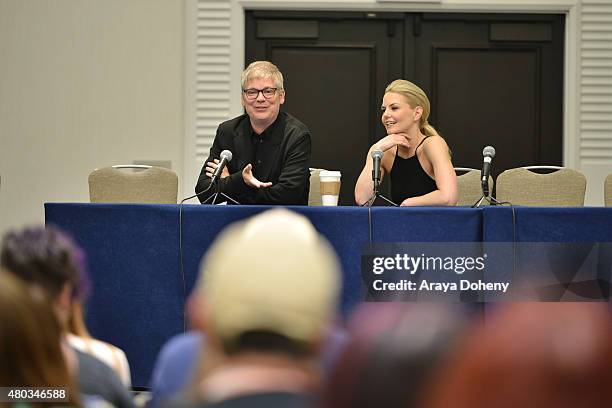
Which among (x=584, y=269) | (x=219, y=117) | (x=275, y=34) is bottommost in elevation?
(x=584, y=269)

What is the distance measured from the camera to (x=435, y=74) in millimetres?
8156

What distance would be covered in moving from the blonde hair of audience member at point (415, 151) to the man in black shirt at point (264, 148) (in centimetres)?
34

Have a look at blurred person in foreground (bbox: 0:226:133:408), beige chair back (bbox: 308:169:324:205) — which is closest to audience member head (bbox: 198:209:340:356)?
blurred person in foreground (bbox: 0:226:133:408)

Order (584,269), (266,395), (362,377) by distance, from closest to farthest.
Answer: (362,377)
(266,395)
(584,269)

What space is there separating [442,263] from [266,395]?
3.63m

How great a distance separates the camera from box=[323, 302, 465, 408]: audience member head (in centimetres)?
75

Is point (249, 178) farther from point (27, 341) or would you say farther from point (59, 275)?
point (27, 341)

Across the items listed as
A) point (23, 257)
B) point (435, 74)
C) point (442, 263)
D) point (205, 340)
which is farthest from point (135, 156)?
point (205, 340)

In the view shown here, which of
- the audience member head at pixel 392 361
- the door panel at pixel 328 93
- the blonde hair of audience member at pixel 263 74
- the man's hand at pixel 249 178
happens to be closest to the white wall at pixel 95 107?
the door panel at pixel 328 93

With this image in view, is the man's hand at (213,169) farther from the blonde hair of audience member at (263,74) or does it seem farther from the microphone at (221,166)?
the blonde hair of audience member at (263,74)

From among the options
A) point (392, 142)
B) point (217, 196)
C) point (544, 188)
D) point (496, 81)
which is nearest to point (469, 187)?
point (544, 188)

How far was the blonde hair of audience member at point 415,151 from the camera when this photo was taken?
5.09 meters

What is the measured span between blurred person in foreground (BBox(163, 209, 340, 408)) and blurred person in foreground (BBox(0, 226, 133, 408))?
28.2 inches

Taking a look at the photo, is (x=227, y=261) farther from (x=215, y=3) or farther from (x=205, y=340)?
(x=215, y=3)
